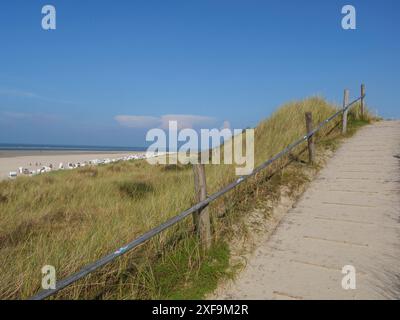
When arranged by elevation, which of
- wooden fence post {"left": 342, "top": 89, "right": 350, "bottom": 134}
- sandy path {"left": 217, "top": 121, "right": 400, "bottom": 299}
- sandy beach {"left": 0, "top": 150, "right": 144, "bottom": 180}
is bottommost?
sandy path {"left": 217, "top": 121, "right": 400, "bottom": 299}

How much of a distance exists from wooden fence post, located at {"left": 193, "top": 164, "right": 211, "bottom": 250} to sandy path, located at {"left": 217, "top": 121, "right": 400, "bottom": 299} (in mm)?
636

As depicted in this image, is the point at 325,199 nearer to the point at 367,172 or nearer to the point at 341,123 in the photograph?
the point at 367,172

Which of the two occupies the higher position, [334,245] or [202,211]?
[202,211]

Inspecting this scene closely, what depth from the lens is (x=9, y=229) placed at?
526 cm

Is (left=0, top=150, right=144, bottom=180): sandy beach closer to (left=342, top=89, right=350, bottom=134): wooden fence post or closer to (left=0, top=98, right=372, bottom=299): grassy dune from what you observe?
(left=0, top=98, right=372, bottom=299): grassy dune

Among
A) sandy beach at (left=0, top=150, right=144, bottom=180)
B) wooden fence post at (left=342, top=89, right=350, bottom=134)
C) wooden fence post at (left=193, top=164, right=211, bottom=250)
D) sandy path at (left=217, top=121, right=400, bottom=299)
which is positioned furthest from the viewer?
sandy beach at (left=0, top=150, right=144, bottom=180)

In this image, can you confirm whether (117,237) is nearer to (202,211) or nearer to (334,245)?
(202,211)

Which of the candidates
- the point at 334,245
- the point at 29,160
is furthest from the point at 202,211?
the point at 29,160

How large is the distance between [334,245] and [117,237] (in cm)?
294

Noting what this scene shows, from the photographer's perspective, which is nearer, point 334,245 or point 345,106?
point 334,245

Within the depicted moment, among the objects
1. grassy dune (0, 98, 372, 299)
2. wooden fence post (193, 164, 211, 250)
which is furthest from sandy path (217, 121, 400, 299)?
wooden fence post (193, 164, 211, 250)

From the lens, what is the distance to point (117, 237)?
4.19m

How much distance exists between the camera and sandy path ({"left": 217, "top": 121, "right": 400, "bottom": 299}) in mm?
3395
